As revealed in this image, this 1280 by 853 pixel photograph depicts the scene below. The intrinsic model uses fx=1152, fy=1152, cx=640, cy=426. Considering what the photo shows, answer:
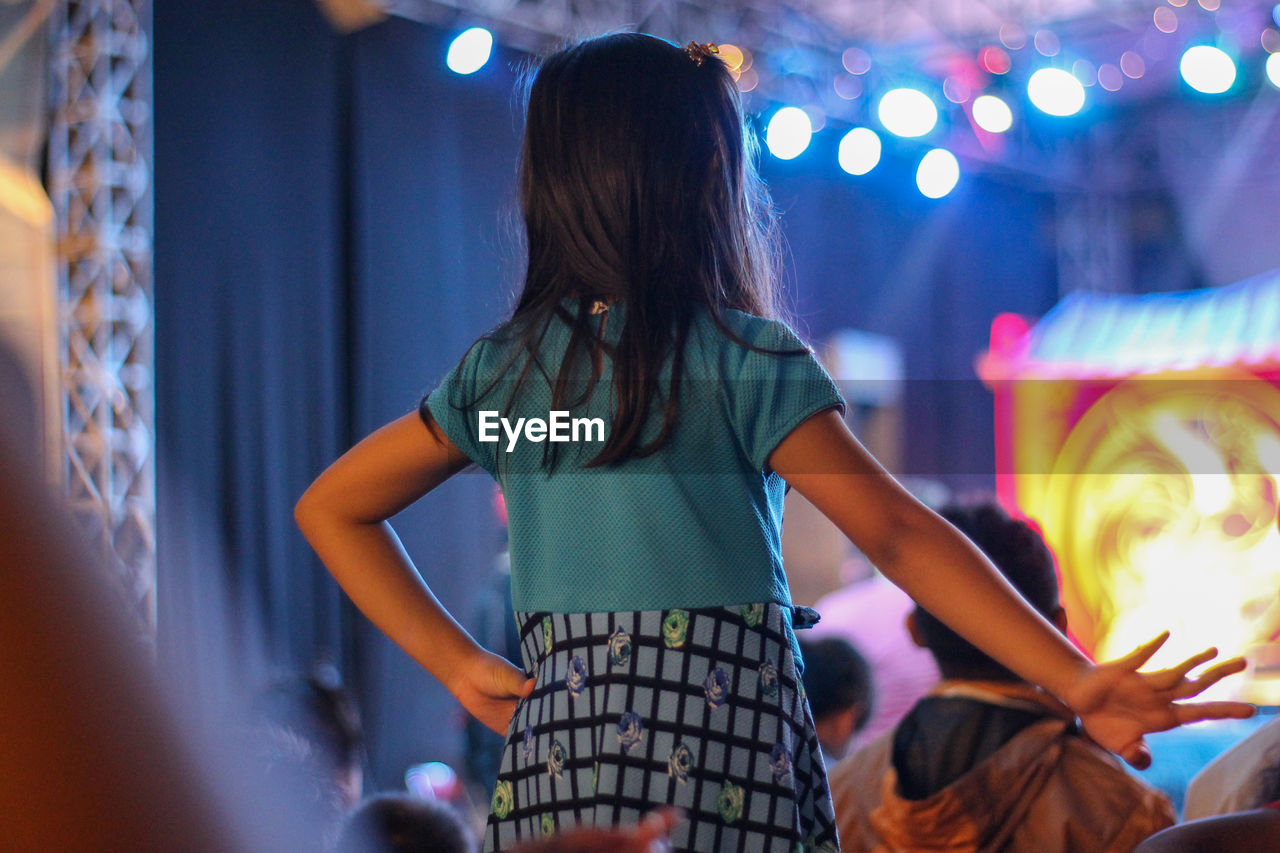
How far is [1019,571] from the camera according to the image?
1207 mm

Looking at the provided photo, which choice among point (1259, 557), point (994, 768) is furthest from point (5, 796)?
point (1259, 557)

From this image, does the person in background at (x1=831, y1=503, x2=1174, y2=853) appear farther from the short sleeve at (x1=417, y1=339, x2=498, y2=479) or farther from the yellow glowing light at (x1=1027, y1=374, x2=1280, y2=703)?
the yellow glowing light at (x1=1027, y1=374, x2=1280, y2=703)

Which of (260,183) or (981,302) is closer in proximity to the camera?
(260,183)

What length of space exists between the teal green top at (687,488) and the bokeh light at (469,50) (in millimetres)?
2942

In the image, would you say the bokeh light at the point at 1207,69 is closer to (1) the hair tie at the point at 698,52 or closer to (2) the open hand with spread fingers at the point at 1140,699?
(1) the hair tie at the point at 698,52

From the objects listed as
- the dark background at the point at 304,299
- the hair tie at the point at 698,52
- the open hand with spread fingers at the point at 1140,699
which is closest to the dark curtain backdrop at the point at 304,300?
the dark background at the point at 304,299

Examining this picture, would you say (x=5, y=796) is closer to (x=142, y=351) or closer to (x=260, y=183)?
(x=142, y=351)

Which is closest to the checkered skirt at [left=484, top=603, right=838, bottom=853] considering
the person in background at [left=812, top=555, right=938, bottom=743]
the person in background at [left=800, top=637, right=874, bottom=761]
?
the person in background at [left=800, top=637, right=874, bottom=761]

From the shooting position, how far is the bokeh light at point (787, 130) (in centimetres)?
385

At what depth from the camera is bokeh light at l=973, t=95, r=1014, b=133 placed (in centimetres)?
Result: 437

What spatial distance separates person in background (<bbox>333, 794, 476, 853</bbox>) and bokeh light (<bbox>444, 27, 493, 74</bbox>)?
273 cm

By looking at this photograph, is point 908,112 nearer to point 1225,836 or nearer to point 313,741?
point 313,741

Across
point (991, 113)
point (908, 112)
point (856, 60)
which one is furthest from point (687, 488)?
point (991, 113)

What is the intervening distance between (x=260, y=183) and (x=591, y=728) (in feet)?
8.93
